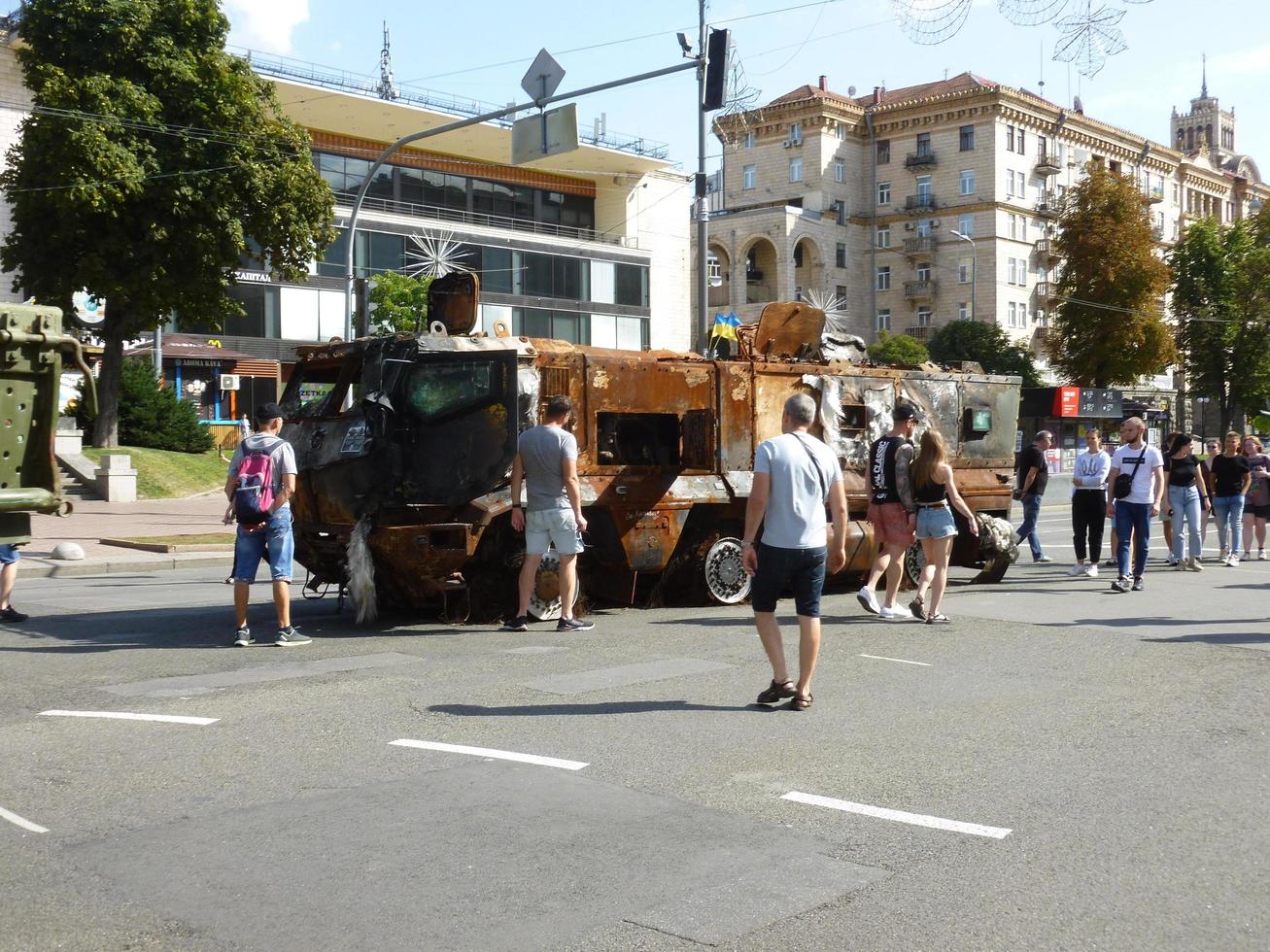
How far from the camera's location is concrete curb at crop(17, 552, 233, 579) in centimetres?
1648

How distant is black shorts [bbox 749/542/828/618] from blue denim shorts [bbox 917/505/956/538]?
388 cm

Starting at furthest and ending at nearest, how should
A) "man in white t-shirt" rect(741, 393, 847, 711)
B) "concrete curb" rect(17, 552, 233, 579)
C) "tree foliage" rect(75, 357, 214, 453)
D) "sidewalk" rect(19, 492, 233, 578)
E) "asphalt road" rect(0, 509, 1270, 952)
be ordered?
"tree foliage" rect(75, 357, 214, 453) < "sidewalk" rect(19, 492, 233, 578) < "concrete curb" rect(17, 552, 233, 579) < "man in white t-shirt" rect(741, 393, 847, 711) < "asphalt road" rect(0, 509, 1270, 952)

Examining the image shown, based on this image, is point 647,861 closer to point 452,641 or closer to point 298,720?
point 298,720

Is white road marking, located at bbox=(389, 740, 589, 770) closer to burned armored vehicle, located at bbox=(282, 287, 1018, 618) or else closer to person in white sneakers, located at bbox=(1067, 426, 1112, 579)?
burned armored vehicle, located at bbox=(282, 287, 1018, 618)

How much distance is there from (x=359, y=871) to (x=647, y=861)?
105cm

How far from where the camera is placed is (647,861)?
4832 mm

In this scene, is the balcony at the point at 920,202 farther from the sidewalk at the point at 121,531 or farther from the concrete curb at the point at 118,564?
the concrete curb at the point at 118,564

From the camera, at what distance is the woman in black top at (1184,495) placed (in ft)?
53.3

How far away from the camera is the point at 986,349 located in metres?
66.1

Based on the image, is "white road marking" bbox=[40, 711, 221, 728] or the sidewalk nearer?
"white road marking" bbox=[40, 711, 221, 728]

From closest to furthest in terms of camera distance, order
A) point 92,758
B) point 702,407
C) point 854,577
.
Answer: point 92,758 < point 702,407 < point 854,577

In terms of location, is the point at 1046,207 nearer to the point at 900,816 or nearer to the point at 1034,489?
the point at 1034,489

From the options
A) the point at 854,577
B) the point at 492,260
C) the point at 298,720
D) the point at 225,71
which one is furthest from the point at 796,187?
the point at 298,720

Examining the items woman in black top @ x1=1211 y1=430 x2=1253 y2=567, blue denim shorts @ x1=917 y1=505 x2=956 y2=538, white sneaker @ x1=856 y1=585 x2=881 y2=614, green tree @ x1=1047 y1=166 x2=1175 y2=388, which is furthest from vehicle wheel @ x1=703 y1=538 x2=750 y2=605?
green tree @ x1=1047 y1=166 x2=1175 y2=388
